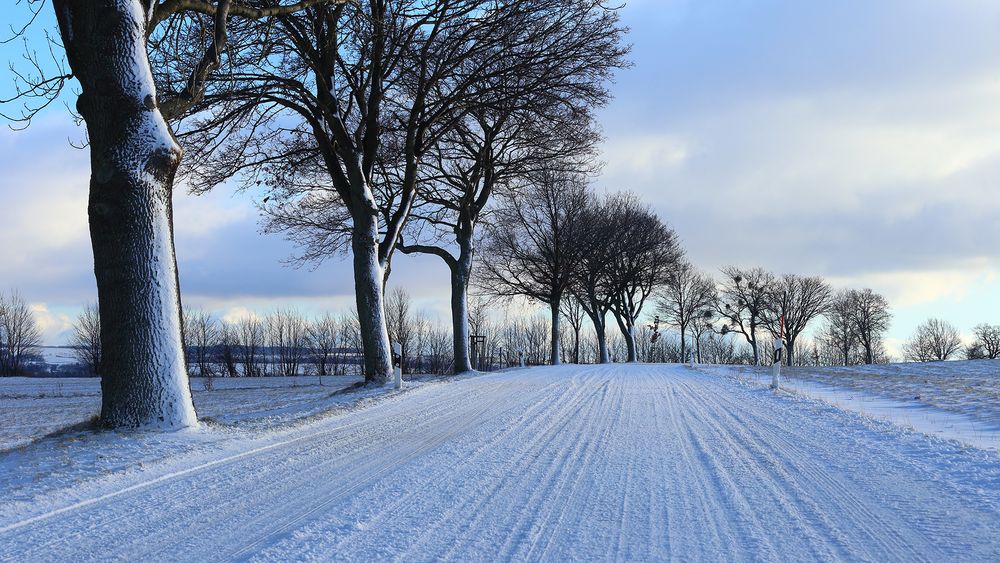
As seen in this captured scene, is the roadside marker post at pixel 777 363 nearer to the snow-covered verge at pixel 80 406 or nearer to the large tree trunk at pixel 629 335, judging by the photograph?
the snow-covered verge at pixel 80 406

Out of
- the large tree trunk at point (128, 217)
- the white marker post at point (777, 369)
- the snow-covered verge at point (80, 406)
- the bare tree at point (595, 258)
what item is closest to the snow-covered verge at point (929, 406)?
the white marker post at point (777, 369)

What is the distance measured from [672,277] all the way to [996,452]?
4082cm

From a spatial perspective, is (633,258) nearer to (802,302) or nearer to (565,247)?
(565,247)

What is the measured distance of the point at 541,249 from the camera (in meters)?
39.0

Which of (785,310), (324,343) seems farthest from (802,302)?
(324,343)

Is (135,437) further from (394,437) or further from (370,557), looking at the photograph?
(370,557)

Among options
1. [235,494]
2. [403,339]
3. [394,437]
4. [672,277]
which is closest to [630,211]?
[672,277]

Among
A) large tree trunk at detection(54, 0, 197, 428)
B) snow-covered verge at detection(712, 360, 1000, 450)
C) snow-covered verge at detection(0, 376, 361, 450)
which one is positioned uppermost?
large tree trunk at detection(54, 0, 197, 428)

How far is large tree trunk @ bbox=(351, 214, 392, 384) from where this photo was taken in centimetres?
1597

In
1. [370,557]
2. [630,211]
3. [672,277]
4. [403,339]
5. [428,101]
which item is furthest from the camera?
[403,339]

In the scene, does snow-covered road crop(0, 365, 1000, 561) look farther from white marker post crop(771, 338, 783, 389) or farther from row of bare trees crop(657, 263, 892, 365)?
row of bare trees crop(657, 263, 892, 365)

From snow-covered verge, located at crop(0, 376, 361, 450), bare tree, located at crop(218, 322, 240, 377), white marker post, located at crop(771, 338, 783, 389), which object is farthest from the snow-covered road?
bare tree, located at crop(218, 322, 240, 377)

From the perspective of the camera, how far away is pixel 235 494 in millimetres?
5207

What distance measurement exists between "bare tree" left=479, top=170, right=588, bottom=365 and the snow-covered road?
29.9 m
